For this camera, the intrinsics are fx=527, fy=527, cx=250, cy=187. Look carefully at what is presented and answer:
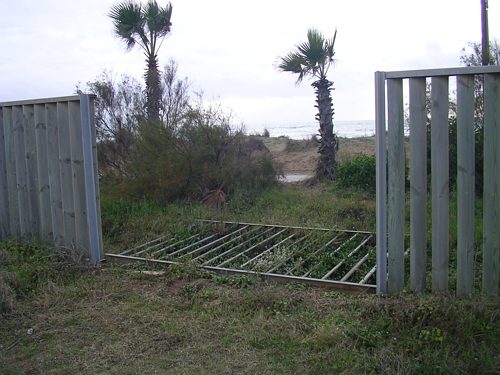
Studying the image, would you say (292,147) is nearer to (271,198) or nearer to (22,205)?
(271,198)

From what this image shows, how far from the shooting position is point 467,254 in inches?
176

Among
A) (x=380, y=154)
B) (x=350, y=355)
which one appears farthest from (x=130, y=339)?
(x=380, y=154)

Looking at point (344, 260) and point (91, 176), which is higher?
point (91, 176)

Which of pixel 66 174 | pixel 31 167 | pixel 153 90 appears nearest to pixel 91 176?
pixel 66 174

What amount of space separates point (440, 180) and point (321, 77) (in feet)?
31.3

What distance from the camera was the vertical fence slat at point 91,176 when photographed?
618 cm

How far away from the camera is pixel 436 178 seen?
4535 millimetres

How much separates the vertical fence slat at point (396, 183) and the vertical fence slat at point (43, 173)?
435 centimetres

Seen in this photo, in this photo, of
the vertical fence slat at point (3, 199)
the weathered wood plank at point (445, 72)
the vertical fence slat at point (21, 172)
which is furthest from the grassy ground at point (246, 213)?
the weathered wood plank at point (445, 72)

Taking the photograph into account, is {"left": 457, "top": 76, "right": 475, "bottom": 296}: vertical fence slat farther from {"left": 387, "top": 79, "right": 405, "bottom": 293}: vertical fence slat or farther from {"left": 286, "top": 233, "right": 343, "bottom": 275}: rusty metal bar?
{"left": 286, "top": 233, "right": 343, "bottom": 275}: rusty metal bar

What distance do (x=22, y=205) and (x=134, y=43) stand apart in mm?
8889

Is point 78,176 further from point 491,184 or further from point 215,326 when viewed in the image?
point 491,184

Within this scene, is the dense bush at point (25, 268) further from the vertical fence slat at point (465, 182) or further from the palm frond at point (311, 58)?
the palm frond at point (311, 58)

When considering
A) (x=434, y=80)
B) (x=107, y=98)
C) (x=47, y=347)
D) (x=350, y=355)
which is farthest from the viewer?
(x=107, y=98)
